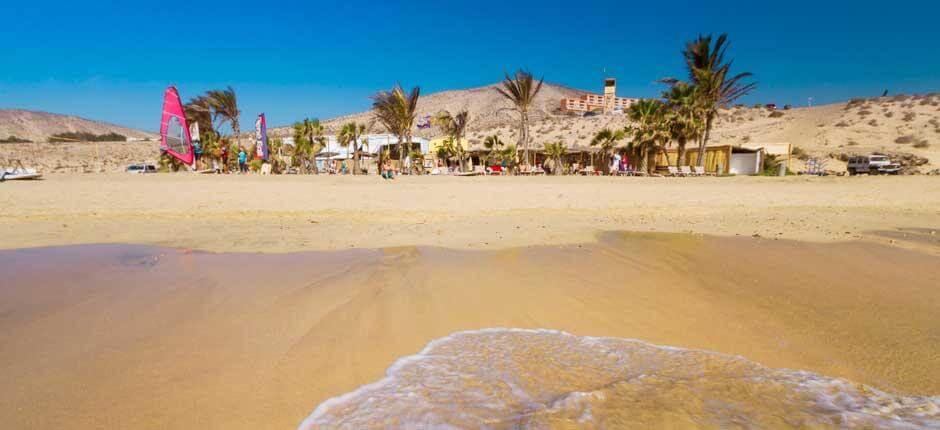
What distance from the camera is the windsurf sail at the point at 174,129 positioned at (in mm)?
20625

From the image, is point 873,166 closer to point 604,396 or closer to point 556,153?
point 556,153

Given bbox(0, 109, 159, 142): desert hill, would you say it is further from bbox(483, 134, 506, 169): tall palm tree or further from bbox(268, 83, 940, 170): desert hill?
bbox(483, 134, 506, 169): tall palm tree

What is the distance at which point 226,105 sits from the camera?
31625mm

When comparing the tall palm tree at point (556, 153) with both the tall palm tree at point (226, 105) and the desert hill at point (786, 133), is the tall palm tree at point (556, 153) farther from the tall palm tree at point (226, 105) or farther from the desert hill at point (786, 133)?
the tall palm tree at point (226, 105)

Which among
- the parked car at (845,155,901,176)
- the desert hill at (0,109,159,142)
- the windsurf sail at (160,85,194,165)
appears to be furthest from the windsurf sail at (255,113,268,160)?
the desert hill at (0,109,159,142)

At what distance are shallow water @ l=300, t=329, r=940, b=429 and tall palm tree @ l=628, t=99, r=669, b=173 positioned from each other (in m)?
28.0

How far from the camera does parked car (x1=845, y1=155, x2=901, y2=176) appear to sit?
2275cm

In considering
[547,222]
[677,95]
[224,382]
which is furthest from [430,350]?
[677,95]

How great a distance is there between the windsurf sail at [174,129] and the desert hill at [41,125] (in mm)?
69447

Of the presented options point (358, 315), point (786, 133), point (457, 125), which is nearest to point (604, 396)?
point (358, 315)

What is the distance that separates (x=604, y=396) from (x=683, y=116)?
28507 mm

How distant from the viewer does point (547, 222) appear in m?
7.92

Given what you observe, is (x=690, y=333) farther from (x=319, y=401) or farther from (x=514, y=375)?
(x=319, y=401)

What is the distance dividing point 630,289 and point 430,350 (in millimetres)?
2125
